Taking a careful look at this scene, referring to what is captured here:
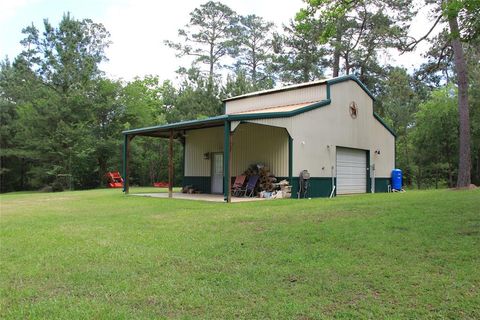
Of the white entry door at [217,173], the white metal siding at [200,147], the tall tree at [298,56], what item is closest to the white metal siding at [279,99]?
the white metal siding at [200,147]

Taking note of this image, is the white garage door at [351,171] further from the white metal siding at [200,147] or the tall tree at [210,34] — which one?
the tall tree at [210,34]

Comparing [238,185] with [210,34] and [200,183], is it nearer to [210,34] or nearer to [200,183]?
[200,183]

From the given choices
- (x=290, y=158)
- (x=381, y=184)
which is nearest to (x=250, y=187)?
(x=290, y=158)

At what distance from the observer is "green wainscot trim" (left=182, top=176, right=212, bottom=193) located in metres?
16.8

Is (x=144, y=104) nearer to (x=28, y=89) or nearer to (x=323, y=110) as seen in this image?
(x=28, y=89)

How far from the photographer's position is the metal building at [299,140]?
13070 mm

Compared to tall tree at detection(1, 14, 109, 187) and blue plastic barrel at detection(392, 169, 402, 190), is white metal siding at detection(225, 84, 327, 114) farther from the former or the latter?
tall tree at detection(1, 14, 109, 187)

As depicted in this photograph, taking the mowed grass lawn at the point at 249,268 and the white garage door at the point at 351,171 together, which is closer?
the mowed grass lawn at the point at 249,268

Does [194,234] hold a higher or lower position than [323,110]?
lower

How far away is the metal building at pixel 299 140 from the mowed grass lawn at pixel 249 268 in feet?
18.4

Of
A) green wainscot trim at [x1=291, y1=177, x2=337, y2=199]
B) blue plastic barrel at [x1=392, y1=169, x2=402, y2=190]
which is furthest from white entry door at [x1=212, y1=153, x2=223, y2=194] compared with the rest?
blue plastic barrel at [x1=392, y1=169, x2=402, y2=190]

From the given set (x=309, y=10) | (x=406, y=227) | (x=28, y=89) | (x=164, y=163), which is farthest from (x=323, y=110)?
(x=28, y=89)

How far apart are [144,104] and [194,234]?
2349cm

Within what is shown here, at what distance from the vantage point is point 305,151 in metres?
13.5
